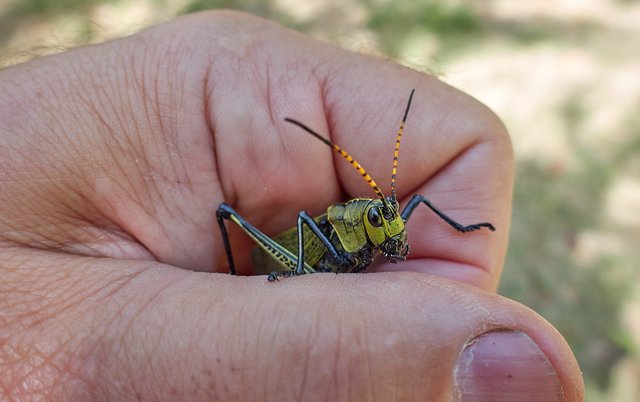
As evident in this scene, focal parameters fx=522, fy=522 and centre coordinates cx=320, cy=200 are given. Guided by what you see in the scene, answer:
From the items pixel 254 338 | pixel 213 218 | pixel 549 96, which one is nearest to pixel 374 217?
pixel 213 218

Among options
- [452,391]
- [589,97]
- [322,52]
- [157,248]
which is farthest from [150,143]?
[589,97]

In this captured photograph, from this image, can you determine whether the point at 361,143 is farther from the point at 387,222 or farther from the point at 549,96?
the point at 549,96

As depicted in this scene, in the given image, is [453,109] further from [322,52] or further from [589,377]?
[589,377]

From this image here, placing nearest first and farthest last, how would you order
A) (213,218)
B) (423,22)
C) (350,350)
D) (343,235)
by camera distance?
1. (350,350)
2. (213,218)
3. (343,235)
4. (423,22)

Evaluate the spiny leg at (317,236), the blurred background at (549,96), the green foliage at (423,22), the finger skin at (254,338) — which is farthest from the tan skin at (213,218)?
the green foliage at (423,22)

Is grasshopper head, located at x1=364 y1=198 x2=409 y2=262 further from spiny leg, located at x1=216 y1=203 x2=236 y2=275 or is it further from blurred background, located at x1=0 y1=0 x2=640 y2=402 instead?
blurred background, located at x1=0 y1=0 x2=640 y2=402

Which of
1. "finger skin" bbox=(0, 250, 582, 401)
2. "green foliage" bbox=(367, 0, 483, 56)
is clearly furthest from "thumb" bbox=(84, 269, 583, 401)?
"green foliage" bbox=(367, 0, 483, 56)

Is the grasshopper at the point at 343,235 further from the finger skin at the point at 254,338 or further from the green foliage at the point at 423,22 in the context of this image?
the green foliage at the point at 423,22
